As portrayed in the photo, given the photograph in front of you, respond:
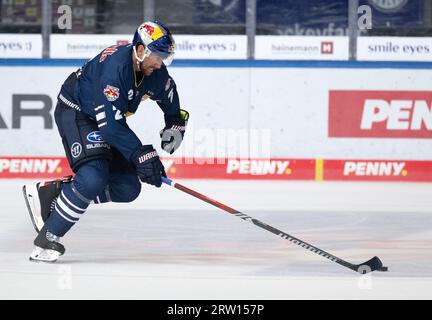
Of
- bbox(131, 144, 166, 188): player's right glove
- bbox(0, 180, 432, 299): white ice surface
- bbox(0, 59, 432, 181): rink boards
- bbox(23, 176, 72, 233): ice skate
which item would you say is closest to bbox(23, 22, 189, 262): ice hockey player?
bbox(131, 144, 166, 188): player's right glove

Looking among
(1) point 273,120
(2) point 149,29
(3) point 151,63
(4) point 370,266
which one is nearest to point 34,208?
(3) point 151,63

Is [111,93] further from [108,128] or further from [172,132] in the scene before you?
[172,132]

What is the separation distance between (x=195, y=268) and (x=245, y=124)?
4.64 m

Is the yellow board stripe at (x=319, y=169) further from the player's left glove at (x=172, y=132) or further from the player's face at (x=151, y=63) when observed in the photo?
the player's face at (x=151, y=63)

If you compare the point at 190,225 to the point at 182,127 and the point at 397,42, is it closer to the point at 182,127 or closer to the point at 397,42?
→ the point at 182,127

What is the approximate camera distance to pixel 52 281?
16.6ft

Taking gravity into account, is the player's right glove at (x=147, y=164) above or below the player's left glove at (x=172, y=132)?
below

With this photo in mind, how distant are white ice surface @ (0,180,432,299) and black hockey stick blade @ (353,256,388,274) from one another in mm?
38

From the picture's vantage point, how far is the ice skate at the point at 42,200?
6168 millimetres

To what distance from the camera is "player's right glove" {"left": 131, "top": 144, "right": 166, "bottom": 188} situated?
5.40 m

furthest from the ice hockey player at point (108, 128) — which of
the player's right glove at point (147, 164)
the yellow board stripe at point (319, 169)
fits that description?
the yellow board stripe at point (319, 169)

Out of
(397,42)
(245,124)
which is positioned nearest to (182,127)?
(245,124)

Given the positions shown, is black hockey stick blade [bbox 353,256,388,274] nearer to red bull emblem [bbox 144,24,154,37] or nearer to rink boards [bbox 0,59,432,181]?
red bull emblem [bbox 144,24,154,37]

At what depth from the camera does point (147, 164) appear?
5.40 metres
